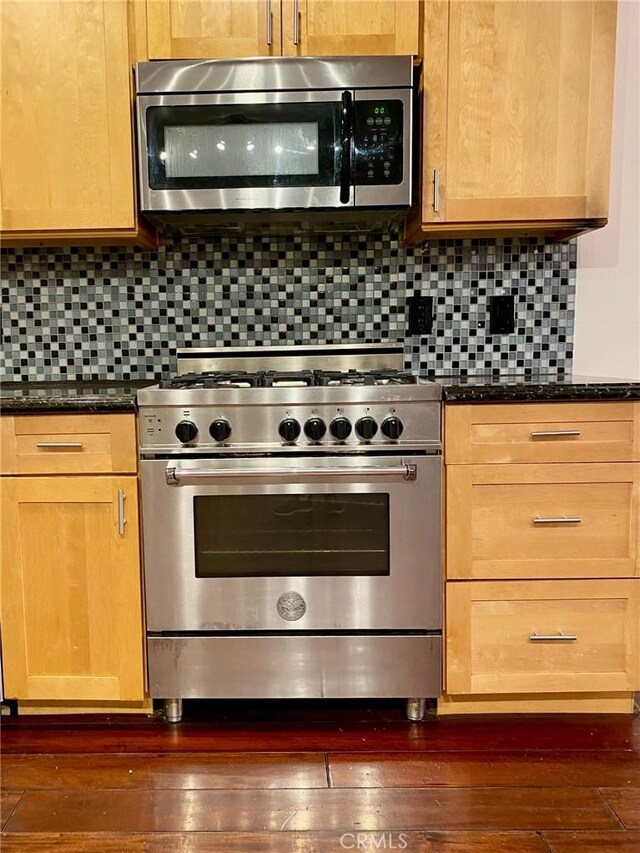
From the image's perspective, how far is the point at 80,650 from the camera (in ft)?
5.53

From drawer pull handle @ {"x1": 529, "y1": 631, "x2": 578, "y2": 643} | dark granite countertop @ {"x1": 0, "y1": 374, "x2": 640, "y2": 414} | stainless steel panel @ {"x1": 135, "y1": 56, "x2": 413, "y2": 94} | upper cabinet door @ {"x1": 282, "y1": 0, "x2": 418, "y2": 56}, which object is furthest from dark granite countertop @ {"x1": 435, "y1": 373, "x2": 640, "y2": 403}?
upper cabinet door @ {"x1": 282, "y1": 0, "x2": 418, "y2": 56}

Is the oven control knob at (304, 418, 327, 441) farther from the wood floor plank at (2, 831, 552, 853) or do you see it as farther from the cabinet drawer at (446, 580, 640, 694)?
the wood floor plank at (2, 831, 552, 853)

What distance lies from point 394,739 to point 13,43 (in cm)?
220

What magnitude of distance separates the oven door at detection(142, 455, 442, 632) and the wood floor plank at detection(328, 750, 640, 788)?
1.05 feet

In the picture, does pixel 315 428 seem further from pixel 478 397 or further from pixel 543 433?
pixel 543 433

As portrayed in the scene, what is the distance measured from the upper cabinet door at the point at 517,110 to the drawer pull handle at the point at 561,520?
87 centimetres

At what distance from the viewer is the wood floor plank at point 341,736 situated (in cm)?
161

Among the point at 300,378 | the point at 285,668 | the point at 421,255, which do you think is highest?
the point at 421,255

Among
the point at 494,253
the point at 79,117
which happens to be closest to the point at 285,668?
the point at 494,253

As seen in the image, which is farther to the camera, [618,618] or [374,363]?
[374,363]

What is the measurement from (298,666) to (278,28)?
70.7 inches

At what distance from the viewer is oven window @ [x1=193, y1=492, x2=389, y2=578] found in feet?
5.41

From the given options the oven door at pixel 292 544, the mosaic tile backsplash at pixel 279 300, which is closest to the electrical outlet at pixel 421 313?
the mosaic tile backsplash at pixel 279 300

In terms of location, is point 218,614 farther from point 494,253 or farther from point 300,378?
point 494,253
